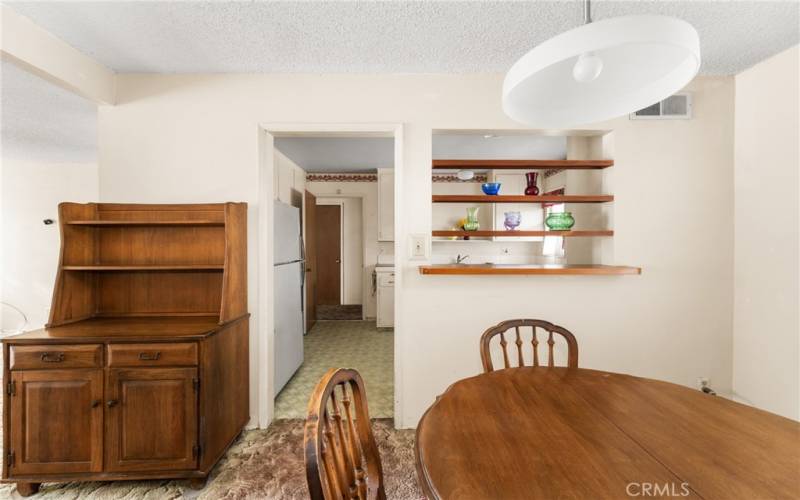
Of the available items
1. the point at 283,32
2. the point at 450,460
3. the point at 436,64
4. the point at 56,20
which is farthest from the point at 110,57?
the point at 450,460

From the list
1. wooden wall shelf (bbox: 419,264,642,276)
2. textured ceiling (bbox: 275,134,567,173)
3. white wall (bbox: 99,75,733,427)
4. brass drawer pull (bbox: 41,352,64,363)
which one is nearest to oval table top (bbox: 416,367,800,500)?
wooden wall shelf (bbox: 419,264,642,276)

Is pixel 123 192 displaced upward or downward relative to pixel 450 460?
upward

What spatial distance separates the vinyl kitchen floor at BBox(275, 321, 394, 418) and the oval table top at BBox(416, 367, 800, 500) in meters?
1.65

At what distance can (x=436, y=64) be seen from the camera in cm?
228

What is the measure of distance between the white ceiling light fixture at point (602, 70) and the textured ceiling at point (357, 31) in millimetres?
957

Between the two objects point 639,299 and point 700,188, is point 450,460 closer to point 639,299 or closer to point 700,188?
point 639,299

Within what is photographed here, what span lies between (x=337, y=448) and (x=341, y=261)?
5.28 meters

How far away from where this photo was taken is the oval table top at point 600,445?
806mm

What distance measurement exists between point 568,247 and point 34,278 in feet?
22.6

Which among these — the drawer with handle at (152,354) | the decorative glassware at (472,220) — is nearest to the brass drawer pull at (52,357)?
the drawer with handle at (152,354)

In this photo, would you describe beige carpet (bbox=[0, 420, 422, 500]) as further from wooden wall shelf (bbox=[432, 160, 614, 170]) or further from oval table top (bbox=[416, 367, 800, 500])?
wooden wall shelf (bbox=[432, 160, 614, 170])

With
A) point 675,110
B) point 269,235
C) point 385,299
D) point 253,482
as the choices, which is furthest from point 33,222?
point 675,110

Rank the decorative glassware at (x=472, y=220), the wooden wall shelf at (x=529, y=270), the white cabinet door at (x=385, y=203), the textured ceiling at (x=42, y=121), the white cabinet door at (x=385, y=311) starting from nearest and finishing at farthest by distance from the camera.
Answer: the wooden wall shelf at (x=529, y=270) < the textured ceiling at (x=42, y=121) < the decorative glassware at (x=472, y=220) < the white cabinet door at (x=385, y=311) < the white cabinet door at (x=385, y=203)

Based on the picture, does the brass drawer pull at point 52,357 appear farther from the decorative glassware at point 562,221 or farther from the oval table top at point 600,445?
the decorative glassware at point 562,221
